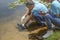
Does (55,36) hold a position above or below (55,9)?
below

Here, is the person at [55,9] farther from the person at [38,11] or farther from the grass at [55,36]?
the grass at [55,36]

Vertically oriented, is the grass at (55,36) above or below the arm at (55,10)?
below

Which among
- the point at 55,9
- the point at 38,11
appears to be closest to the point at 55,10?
the point at 55,9

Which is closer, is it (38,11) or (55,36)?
(55,36)

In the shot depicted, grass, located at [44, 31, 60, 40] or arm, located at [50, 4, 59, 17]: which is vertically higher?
arm, located at [50, 4, 59, 17]

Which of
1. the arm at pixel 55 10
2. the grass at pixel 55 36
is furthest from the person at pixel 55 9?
the grass at pixel 55 36

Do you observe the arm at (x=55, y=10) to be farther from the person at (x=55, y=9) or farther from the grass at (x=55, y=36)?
the grass at (x=55, y=36)

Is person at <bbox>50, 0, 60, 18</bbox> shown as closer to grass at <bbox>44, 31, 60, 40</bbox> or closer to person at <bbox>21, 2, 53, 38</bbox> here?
person at <bbox>21, 2, 53, 38</bbox>

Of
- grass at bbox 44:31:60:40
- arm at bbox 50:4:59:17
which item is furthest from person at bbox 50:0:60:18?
grass at bbox 44:31:60:40

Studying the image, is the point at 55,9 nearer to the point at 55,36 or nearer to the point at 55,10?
the point at 55,10

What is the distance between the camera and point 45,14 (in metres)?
1.84

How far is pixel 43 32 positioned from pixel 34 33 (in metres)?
0.10

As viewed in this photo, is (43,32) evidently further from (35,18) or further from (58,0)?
(58,0)

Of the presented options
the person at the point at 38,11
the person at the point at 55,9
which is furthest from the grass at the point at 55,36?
the person at the point at 55,9
